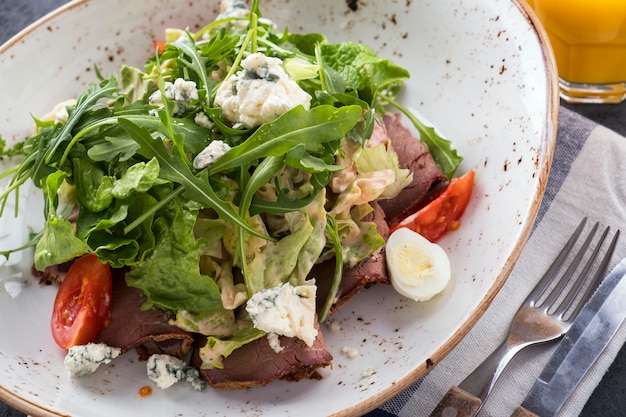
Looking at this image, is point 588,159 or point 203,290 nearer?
point 203,290

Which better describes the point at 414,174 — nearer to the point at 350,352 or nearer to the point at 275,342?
the point at 350,352

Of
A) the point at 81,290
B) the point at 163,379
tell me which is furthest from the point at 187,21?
the point at 163,379

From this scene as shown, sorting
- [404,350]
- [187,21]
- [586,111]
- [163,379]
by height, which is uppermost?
[187,21]

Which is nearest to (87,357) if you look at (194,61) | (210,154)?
(210,154)

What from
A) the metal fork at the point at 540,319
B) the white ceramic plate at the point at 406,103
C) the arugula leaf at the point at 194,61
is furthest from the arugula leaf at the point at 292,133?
the metal fork at the point at 540,319

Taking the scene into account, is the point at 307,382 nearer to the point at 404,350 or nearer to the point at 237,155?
the point at 404,350

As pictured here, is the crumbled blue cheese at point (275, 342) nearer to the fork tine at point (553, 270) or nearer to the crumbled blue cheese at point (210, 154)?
the crumbled blue cheese at point (210, 154)

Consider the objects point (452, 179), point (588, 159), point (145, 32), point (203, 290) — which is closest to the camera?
point (203, 290)
